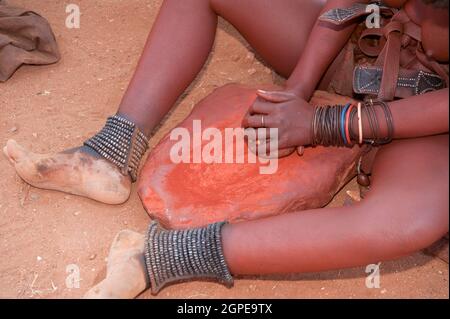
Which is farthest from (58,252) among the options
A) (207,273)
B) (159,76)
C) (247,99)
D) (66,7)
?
(66,7)

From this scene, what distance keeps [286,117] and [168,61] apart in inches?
22.1

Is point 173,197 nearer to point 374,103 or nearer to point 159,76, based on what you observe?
point 159,76

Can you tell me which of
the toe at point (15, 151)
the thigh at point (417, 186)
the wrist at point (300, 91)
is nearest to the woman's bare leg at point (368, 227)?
the thigh at point (417, 186)

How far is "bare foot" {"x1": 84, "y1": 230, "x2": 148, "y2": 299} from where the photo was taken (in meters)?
1.90

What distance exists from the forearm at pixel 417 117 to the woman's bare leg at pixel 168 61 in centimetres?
51

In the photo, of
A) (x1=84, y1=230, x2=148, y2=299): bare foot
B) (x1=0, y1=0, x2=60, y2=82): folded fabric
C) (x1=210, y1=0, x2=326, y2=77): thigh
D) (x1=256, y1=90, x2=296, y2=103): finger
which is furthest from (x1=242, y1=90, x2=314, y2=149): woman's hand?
(x1=0, y1=0, x2=60, y2=82): folded fabric

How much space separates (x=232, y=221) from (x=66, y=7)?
1690 millimetres

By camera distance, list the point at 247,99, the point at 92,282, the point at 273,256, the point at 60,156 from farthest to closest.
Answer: the point at 247,99 < the point at 60,156 < the point at 92,282 < the point at 273,256

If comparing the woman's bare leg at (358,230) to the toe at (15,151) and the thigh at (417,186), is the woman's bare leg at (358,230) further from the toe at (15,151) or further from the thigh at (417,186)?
the toe at (15,151)

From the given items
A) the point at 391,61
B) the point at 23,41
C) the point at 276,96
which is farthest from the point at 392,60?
the point at 23,41

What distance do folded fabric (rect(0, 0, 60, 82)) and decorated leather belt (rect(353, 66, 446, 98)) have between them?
58.7 inches

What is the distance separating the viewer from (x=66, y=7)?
10.5 feet

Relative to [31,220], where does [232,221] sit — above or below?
above

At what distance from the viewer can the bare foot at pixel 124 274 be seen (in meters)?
1.90
